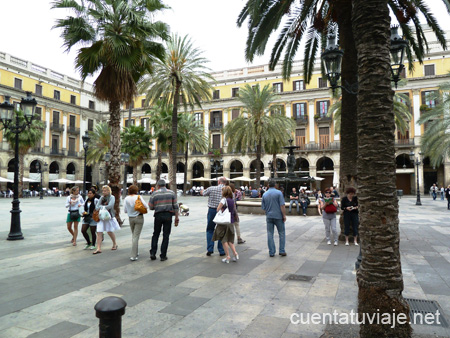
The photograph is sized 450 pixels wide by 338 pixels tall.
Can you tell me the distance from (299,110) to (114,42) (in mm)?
35546

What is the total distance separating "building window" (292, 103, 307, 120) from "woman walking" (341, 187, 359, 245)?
3598 cm

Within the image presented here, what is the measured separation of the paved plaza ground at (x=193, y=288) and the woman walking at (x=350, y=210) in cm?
43

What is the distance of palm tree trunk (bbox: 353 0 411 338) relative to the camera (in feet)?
8.93

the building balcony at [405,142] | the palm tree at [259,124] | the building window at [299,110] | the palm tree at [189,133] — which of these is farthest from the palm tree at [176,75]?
the building balcony at [405,142]

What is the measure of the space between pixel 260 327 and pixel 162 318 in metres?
1.14

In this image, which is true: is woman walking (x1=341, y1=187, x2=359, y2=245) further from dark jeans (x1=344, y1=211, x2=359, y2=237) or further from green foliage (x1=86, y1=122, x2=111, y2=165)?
green foliage (x1=86, y1=122, x2=111, y2=165)

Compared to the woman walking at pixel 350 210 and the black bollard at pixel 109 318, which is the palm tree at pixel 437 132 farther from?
the black bollard at pixel 109 318

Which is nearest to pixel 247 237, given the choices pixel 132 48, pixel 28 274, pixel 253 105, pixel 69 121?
pixel 28 274

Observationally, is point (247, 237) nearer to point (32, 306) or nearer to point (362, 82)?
point (32, 306)

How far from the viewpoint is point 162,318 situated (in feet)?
12.0

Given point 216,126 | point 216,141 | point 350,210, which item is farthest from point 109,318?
point 216,141

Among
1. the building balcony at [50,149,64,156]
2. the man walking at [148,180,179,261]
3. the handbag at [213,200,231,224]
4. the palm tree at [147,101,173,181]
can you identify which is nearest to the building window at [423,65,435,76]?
the palm tree at [147,101,173,181]

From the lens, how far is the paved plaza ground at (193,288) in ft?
11.3

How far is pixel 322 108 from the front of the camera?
136 feet
